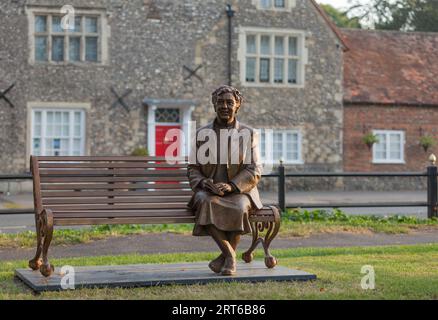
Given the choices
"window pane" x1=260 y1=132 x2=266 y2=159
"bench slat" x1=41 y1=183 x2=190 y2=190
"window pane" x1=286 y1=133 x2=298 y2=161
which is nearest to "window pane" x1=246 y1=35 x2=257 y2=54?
"window pane" x1=260 y1=132 x2=266 y2=159

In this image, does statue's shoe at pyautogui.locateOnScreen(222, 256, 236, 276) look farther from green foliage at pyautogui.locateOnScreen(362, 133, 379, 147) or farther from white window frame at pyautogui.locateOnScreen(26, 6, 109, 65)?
green foliage at pyautogui.locateOnScreen(362, 133, 379, 147)

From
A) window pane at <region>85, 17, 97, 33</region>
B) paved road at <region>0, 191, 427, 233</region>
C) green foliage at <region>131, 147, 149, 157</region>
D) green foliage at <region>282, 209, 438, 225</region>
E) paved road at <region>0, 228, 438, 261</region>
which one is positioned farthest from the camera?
window pane at <region>85, 17, 97, 33</region>

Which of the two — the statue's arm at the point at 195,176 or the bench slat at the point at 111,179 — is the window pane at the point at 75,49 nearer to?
the bench slat at the point at 111,179

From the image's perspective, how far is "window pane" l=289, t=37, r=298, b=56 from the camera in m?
28.9

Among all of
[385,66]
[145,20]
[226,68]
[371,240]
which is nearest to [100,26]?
[145,20]

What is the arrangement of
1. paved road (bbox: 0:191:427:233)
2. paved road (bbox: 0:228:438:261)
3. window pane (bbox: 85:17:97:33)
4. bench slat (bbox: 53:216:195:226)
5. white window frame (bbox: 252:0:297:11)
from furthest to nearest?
white window frame (bbox: 252:0:297:11) < window pane (bbox: 85:17:97:33) < paved road (bbox: 0:191:427:233) < paved road (bbox: 0:228:438:261) < bench slat (bbox: 53:216:195:226)

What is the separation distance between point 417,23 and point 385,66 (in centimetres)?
1515

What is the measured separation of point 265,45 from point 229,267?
2099 centimetres

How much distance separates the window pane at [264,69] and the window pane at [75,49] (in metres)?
6.27

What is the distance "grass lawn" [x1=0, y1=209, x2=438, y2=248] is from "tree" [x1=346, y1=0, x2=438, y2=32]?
3114 cm

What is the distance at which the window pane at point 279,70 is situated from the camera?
28.6 metres

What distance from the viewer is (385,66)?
31.6 meters

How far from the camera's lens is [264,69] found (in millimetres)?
28516

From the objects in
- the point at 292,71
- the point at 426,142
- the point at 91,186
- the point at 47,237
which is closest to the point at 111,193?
the point at 91,186
